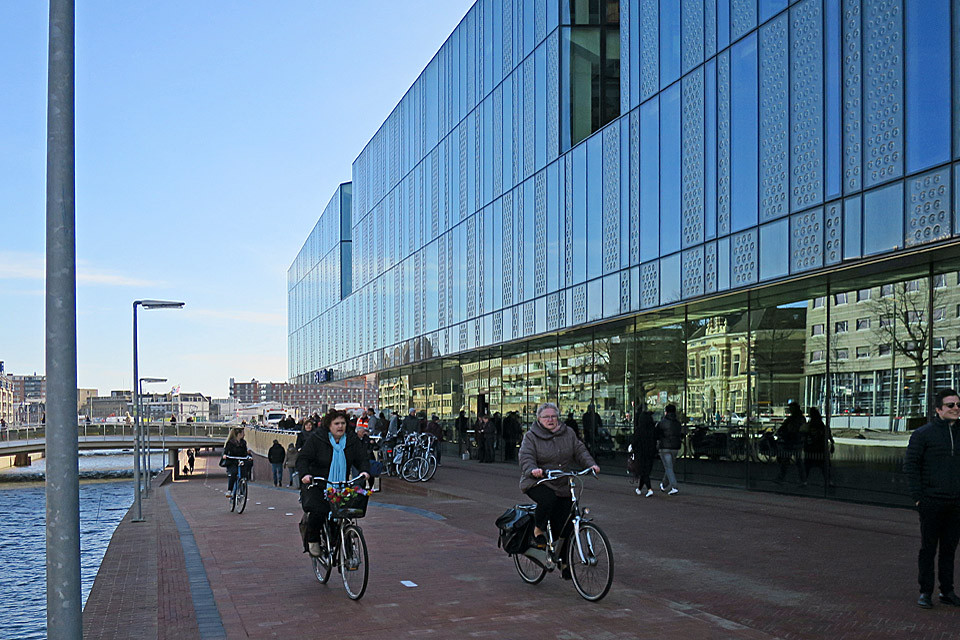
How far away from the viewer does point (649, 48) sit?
23.3m

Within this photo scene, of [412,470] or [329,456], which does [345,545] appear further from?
[412,470]

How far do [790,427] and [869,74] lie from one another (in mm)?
6920

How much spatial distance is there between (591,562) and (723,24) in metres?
14.5

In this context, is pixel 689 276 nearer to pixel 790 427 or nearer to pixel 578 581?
pixel 790 427

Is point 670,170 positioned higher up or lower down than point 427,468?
higher up

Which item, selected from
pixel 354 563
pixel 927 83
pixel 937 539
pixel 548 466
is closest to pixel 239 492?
pixel 354 563

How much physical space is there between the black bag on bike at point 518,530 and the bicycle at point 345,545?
129 cm

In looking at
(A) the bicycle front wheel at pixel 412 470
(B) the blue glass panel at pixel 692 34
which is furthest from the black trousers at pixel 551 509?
(A) the bicycle front wheel at pixel 412 470

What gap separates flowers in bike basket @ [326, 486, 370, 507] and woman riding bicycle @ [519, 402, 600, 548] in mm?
1595

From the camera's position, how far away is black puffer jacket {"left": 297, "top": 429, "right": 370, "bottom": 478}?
959 cm

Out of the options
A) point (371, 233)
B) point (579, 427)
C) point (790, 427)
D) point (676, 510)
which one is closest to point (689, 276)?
point (790, 427)

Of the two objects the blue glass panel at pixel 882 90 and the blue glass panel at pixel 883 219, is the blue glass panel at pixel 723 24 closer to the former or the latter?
the blue glass panel at pixel 882 90

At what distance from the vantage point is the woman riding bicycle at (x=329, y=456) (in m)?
9.58

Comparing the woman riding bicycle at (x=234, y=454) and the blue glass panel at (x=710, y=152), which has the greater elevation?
the blue glass panel at (x=710, y=152)
